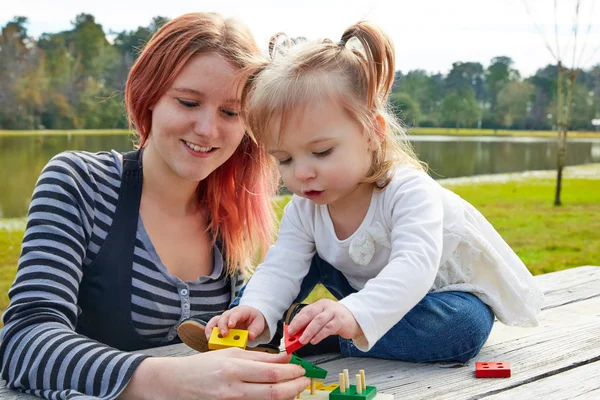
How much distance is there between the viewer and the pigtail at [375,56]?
184 centimetres

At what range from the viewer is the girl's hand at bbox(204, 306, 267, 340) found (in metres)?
1.74

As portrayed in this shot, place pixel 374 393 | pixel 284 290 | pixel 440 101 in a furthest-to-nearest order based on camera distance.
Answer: pixel 440 101, pixel 284 290, pixel 374 393

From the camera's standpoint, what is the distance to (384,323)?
5.33 feet

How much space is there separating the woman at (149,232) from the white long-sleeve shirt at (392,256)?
278mm

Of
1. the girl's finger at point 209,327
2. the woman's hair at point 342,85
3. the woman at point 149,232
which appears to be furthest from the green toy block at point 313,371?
the woman's hair at point 342,85

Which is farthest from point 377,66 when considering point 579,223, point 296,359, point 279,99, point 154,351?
point 579,223

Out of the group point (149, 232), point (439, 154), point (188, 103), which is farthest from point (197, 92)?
point (439, 154)

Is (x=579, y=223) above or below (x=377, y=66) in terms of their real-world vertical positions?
below

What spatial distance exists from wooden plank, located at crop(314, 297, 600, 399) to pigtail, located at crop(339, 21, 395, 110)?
2.25 ft

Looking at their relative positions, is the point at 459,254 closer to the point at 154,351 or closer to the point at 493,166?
the point at 154,351

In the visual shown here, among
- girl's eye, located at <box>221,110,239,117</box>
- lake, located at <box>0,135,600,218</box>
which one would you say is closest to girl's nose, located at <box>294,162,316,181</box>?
girl's eye, located at <box>221,110,239,117</box>

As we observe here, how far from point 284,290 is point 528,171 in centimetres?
1046

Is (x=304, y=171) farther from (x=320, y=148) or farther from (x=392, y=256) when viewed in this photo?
(x=392, y=256)

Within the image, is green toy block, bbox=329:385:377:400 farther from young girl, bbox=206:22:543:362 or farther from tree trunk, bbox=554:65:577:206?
tree trunk, bbox=554:65:577:206
